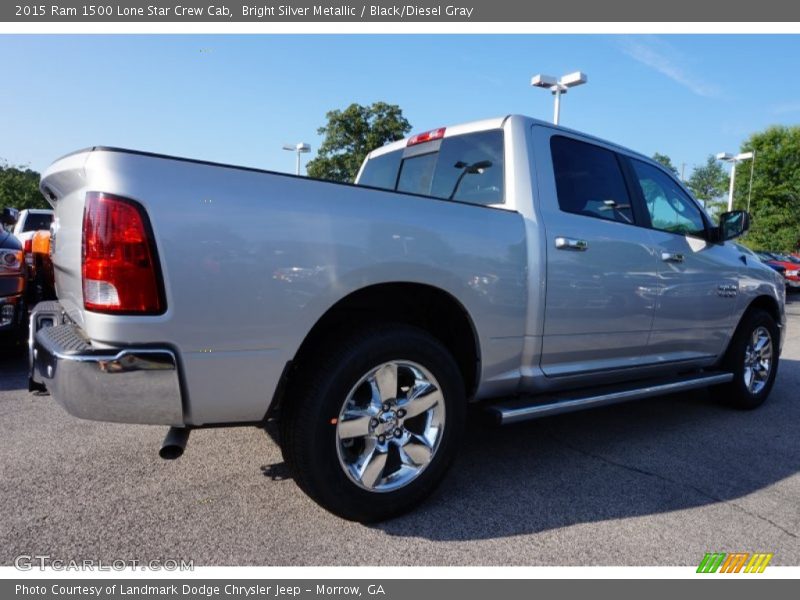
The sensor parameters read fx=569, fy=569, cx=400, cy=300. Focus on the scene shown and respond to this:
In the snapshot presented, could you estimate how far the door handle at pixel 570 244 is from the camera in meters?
3.06

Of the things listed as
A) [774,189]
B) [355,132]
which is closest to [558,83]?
[355,132]

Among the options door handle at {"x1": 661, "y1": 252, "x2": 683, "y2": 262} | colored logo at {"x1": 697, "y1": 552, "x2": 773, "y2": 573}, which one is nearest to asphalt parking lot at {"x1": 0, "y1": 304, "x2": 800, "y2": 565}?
colored logo at {"x1": 697, "y1": 552, "x2": 773, "y2": 573}

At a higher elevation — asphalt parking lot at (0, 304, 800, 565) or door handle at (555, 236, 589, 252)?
door handle at (555, 236, 589, 252)

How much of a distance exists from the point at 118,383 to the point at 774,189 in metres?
41.3

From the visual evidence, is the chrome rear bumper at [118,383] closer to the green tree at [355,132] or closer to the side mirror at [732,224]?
the side mirror at [732,224]

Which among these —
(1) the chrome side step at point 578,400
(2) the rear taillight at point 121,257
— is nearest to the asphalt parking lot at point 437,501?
(1) the chrome side step at point 578,400

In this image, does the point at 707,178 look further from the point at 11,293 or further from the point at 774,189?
the point at 11,293

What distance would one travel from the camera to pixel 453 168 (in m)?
3.52

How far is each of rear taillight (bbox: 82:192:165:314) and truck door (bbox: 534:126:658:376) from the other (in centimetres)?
195

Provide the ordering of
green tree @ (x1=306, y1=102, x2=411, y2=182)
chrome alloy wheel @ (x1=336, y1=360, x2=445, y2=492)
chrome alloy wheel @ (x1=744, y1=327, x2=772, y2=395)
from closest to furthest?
1. chrome alloy wheel @ (x1=336, y1=360, x2=445, y2=492)
2. chrome alloy wheel @ (x1=744, y1=327, x2=772, y2=395)
3. green tree @ (x1=306, y1=102, x2=411, y2=182)

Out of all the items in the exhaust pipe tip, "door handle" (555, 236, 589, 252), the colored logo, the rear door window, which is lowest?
the colored logo

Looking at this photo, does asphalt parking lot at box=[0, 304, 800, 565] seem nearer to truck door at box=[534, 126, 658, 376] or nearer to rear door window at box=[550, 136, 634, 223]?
truck door at box=[534, 126, 658, 376]

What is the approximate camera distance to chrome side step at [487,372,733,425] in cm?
284

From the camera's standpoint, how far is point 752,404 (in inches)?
188
